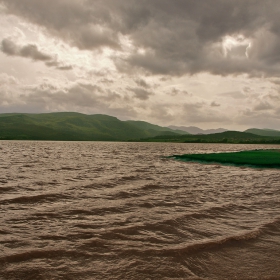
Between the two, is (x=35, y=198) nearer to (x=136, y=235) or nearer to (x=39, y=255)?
(x=39, y=255)

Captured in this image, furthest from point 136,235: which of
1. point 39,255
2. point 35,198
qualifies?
point 35,198

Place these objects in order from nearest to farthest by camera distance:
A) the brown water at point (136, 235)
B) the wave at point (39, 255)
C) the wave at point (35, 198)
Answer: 1. the brown water at point (136, 235)
2. the wave at point (39, 255)
3. the wave at point (35, 198)

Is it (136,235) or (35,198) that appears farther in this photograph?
(35,198)

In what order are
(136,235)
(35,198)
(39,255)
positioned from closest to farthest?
1. (39,255)
2. (136,235)
3. (35,198)

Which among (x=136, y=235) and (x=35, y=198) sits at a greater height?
(x=136, y=235)

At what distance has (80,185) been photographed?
23094 mm

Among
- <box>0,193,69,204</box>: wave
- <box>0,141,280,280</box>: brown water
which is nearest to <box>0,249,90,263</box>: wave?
<box>0,141,280,280</box>: brown water

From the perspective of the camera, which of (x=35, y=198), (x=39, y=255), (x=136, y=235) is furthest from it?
(x=35, y=198)

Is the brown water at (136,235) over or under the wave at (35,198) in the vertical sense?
over

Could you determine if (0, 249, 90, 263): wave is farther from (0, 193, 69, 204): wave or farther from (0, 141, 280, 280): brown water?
(0, 193, 69, 204): wave

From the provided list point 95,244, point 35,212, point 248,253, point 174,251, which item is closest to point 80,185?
point 35,212

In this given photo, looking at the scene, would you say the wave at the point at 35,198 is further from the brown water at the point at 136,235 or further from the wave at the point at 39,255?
the wave at the point at 39,255

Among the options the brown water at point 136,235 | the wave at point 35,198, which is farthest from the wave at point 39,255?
the wave at point 35,198

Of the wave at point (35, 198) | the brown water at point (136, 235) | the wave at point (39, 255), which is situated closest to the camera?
the brown water at point (136, 235)
